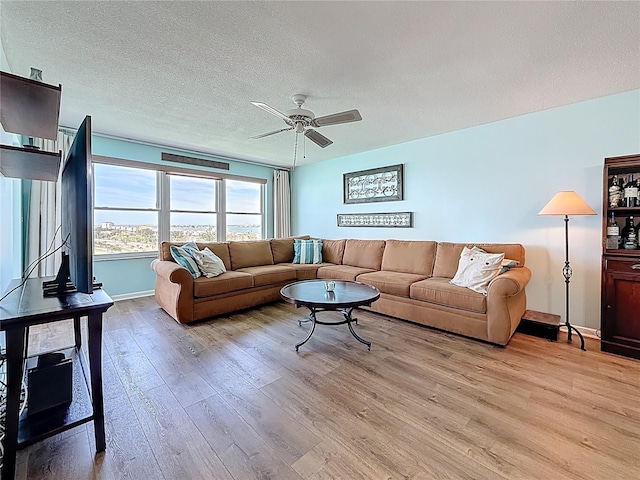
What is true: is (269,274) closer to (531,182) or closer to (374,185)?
(374,185)

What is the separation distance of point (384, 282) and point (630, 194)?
2393mm

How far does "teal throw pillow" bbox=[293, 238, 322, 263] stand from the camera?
4.86 metres

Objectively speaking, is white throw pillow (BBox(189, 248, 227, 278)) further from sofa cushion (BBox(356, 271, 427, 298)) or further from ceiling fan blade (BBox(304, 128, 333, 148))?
ceiling fan blade (BBox(304, 128, 333, 148))

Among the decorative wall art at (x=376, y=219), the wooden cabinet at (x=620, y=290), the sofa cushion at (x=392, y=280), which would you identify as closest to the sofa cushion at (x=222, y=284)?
the sofa cushion at (x=392, y=280)

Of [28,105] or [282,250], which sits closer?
[28,105]

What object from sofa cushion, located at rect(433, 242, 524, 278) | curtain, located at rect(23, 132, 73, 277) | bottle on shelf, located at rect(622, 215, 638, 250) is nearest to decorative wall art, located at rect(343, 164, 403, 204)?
sofa cushion, located at rect(433, 242, 524, 278)

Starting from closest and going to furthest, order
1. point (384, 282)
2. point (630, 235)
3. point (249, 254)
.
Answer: point (630, 235) → point (384, 282) → point (249, 254)

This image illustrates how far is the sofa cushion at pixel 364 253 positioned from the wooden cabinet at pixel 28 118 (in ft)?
12.1

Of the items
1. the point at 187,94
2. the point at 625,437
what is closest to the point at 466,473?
the point at 625,437

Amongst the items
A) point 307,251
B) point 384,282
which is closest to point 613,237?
point 384,282

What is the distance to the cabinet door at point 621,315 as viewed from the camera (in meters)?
2.40

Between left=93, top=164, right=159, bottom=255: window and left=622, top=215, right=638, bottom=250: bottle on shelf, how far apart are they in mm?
5925

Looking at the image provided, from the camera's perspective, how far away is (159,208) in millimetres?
4746

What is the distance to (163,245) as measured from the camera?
371 cm
